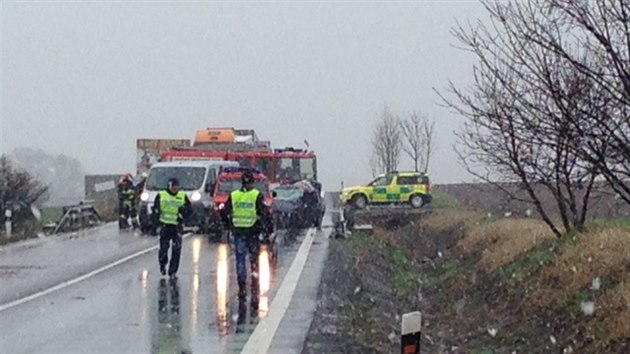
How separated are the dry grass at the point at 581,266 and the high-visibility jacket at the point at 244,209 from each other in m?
4.26

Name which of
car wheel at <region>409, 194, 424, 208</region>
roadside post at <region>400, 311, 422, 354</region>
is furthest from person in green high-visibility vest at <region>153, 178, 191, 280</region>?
car wheel at <region>409, 194, 424, 208</region>

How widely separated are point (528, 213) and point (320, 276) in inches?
636

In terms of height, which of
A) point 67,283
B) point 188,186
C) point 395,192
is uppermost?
point 188,186

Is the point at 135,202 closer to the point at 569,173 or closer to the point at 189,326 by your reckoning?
the point at 569,173

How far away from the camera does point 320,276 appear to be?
19.1 metres

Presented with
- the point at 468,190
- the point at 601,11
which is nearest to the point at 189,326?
the point at 601,11

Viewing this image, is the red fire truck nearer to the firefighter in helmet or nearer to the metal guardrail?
the metal guardrail

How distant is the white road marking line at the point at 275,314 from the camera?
11.4 m

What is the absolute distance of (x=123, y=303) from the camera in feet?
49.0

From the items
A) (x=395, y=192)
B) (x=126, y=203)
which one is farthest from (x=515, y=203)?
(x=126, y=203)

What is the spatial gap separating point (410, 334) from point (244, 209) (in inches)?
270

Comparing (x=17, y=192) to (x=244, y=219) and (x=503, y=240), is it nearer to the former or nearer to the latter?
(x=503, y=240)

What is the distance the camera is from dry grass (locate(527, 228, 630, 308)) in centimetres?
1463

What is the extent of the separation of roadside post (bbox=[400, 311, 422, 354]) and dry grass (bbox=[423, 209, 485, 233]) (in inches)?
897
